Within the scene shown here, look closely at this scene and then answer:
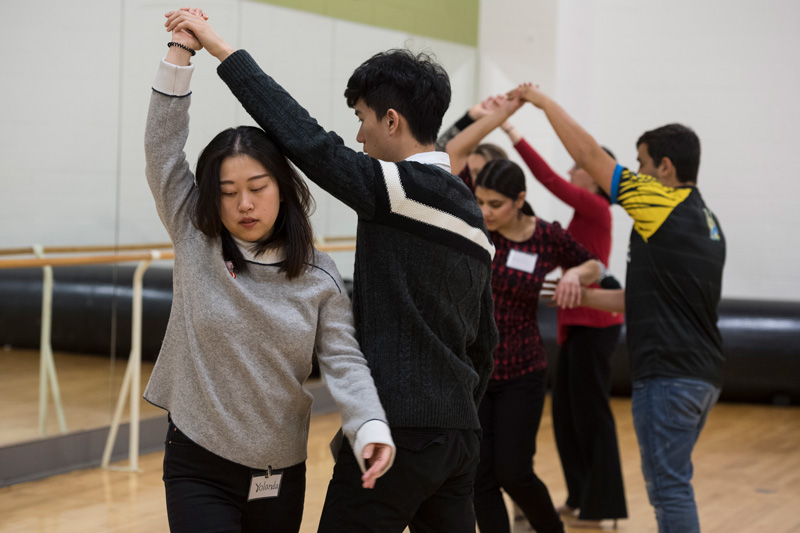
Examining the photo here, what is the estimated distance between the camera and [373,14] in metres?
6.42

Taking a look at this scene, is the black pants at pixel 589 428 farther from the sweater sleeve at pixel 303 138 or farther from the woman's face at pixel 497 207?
the sweater sleeve at pixel 303 138

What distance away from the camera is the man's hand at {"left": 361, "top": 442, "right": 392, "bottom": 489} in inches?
62.2

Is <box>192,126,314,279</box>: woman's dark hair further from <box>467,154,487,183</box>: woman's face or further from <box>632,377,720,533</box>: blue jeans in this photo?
<box>467,154,487,183</box>: woman's face

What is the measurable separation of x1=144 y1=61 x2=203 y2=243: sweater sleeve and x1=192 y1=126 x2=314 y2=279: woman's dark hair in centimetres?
3

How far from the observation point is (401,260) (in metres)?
1.70

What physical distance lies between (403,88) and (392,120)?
2.4 inches

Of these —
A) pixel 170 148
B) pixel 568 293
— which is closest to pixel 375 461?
pixel 170 148

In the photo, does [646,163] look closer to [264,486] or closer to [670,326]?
[670,326]

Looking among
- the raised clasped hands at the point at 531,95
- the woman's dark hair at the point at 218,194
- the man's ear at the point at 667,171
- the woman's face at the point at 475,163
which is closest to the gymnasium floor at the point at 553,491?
the woman's face at the point at 475,163

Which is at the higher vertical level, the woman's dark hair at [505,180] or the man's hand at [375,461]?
the woman's dark hair at [505,180]

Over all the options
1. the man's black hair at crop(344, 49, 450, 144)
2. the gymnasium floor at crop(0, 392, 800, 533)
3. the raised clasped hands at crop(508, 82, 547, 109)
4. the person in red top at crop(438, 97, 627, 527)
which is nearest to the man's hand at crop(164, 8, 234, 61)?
the man's black hair at crop(344, 49, 450, 144)

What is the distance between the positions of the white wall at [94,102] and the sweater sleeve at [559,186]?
6.28ft

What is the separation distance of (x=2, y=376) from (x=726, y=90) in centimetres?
597

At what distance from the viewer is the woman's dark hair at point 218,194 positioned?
1.72 metres
